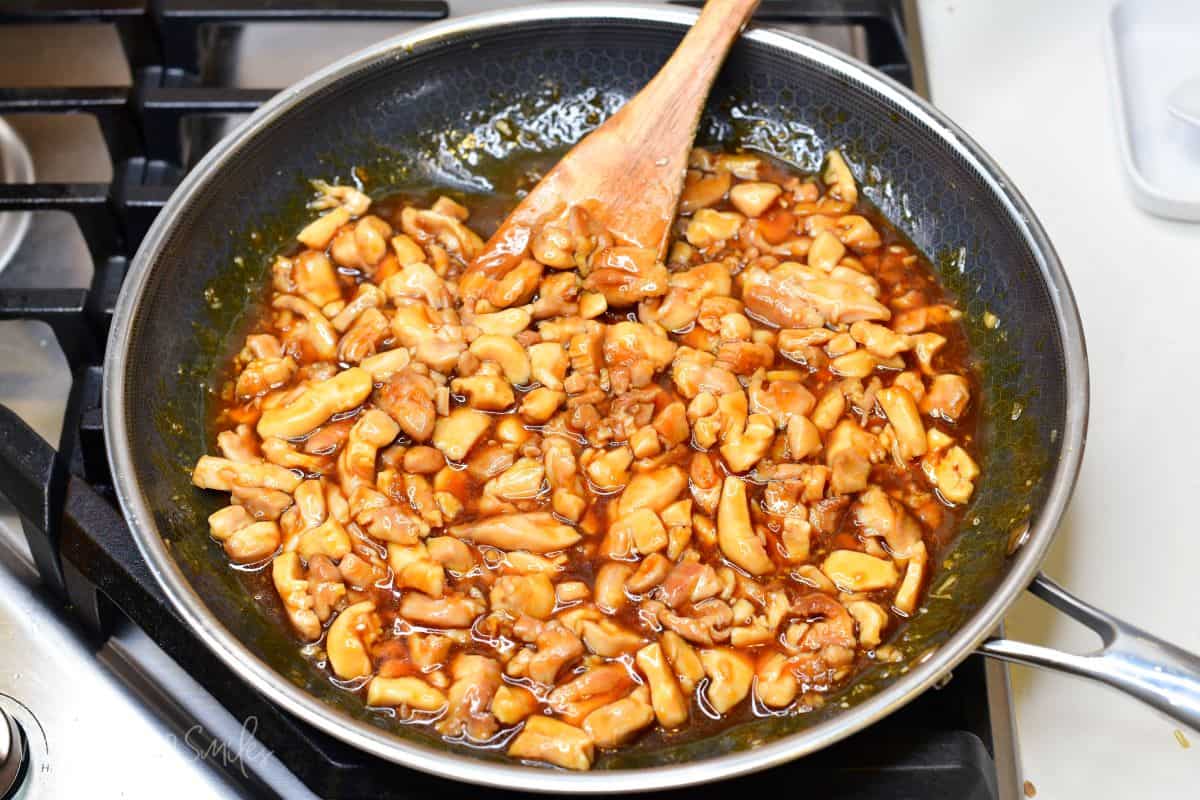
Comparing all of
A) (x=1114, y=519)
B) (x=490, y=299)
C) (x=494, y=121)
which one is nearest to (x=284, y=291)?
(x=490, y=299)

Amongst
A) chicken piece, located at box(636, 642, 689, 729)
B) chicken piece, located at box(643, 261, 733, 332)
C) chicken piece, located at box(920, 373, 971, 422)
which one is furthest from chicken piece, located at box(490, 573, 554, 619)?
chicken piece, located at box(920, 373, 971, 422)

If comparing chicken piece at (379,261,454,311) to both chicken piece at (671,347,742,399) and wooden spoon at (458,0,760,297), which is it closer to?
wooden spoon at (458,0,760,297)

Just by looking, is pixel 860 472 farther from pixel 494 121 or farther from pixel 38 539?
pixel 38 539

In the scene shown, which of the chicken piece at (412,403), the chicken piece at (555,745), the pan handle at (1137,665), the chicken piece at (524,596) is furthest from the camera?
the chicken piece at (412,403)

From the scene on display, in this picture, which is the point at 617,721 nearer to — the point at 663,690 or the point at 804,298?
the point at 663,690

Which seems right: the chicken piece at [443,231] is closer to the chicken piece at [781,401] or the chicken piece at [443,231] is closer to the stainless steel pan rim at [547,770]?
the stainless steel pan rim at [547,770]

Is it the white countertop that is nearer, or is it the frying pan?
the frying pan

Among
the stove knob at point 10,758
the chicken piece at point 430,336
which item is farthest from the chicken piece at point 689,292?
the stove knob at point 10,758

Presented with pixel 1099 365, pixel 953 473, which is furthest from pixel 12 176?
pixel 1099 365
